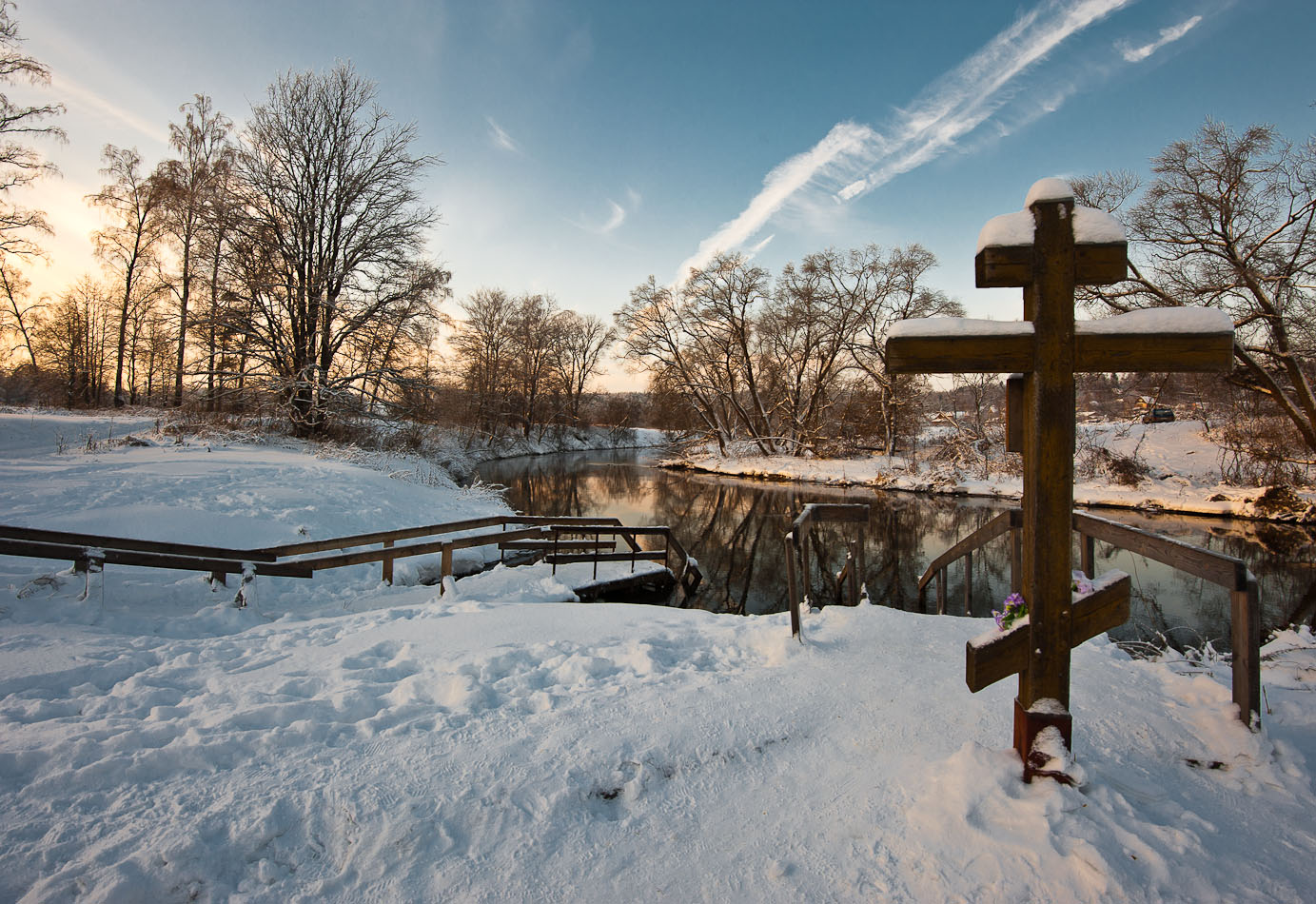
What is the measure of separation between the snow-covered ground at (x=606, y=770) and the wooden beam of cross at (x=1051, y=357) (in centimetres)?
44

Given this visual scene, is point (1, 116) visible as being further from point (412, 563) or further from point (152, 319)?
point (412, 563)

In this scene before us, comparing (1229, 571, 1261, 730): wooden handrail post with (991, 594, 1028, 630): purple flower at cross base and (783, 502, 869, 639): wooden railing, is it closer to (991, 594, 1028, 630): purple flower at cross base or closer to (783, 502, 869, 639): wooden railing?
(991, 594, 1028, 630): purple flower at cross base

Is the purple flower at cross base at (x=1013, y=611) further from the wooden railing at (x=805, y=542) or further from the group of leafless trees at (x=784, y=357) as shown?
the group of leafless trees at (x=784, y=357)

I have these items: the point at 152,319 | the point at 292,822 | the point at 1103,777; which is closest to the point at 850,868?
the point at 1103,777

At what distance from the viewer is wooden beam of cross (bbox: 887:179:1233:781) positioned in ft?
8.26

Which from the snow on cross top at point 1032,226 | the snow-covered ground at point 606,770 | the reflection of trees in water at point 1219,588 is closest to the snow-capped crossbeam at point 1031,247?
the snow on cross top at point 1032,226

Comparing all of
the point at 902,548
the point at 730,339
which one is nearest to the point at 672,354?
the point at 730,339

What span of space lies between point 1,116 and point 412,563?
695 inches

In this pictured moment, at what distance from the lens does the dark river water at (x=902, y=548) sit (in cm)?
918

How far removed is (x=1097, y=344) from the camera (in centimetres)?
256

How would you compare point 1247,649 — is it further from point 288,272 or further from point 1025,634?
point 288,272

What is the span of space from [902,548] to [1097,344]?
1250 centimetres

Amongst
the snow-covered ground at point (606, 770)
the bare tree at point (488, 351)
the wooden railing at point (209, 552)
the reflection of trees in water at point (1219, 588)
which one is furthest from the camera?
the bare tree at point (488, 351)

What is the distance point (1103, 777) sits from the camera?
2.56 metres
